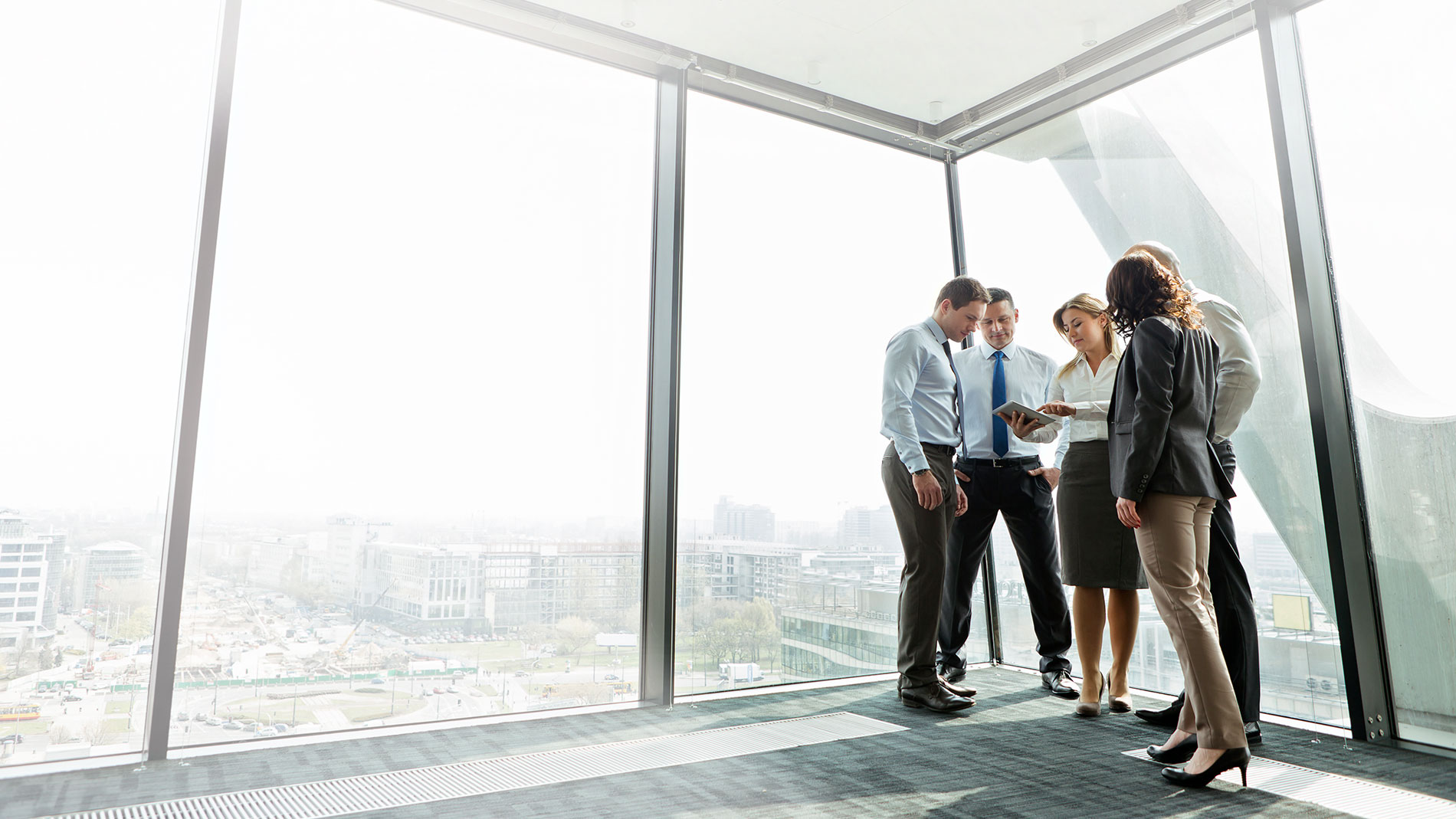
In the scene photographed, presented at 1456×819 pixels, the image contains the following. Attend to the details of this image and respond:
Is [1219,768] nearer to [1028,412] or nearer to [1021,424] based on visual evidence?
[1028,412]

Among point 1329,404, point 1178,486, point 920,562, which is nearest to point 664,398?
point 920,562

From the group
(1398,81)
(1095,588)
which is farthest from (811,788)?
(1398,81)

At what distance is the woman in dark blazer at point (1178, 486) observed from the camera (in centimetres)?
200

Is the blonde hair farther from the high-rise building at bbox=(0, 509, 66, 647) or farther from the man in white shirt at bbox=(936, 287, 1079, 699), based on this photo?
the high-rise building at bbox=(0, 509, 66, 647)

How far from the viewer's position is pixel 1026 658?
12.3ft

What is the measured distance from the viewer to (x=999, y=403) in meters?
3.34

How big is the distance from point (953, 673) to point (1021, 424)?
1.04m

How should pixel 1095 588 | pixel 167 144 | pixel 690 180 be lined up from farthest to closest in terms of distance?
pixel 690 180
pixel 1095 588
pixel 167 144

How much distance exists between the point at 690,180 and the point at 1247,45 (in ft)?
6.89

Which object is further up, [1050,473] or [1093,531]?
[1050,473]

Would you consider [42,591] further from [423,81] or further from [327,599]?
[423,81]

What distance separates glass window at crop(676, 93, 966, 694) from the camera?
334cm

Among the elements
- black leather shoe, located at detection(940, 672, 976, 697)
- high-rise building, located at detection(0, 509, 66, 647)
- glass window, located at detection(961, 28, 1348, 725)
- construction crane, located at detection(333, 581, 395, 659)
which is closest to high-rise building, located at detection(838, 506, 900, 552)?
glass window, located at detection(961, 28, 1348, 725)

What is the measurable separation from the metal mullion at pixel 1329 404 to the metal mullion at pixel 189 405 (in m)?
3.41
